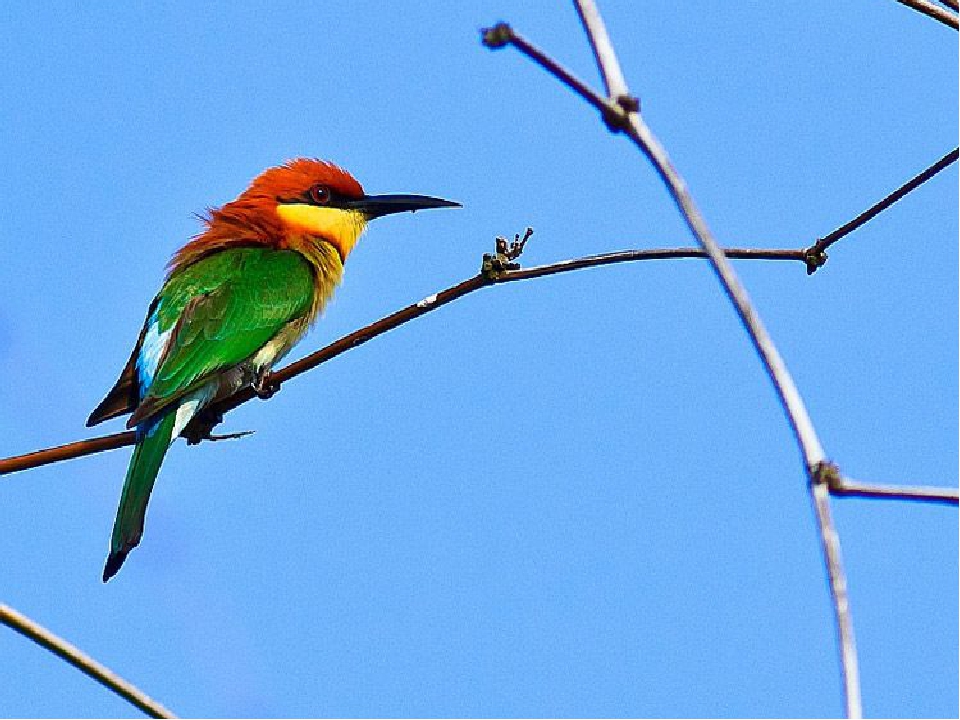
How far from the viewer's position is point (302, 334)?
4.14 meters

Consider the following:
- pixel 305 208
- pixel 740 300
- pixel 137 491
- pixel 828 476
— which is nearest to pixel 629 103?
pixel 740 300

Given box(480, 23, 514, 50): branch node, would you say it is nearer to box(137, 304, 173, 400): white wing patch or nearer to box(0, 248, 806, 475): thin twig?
box(0, 248, 806, 475): thin twig

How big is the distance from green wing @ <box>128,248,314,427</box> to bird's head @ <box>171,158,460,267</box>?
18cm

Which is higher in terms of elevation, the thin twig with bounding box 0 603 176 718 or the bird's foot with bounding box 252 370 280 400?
the bird's foot with bounding box 252 370 280 400

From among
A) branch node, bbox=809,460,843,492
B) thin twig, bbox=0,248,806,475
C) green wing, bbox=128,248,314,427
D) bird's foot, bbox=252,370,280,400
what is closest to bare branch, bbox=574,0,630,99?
branch node, bbox=809,460,843,492

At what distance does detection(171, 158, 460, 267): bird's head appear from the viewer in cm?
430

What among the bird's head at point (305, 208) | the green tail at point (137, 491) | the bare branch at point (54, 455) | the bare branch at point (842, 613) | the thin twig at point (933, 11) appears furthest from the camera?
the bird's head at point (305, 208)

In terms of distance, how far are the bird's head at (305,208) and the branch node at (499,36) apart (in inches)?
117

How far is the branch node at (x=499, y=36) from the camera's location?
1.30 meters

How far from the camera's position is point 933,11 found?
189 cm

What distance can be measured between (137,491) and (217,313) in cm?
71

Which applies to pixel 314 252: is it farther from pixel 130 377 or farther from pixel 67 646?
pixel 67 646

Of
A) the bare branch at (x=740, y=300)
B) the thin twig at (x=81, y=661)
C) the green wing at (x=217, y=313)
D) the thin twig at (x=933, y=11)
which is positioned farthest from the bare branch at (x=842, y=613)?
the green wing at (x=217, y=313)

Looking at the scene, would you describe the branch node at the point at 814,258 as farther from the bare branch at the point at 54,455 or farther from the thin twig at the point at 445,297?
the bare branch at the point at 54,455
